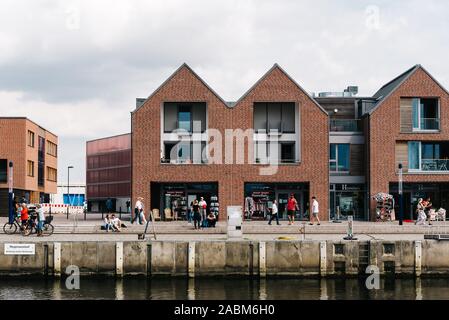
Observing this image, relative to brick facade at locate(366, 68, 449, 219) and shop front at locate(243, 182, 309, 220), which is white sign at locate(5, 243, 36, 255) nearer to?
shop front at locate(243, 182, 309, 220)

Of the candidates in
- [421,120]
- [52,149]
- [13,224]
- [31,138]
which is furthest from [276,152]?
[52,149]

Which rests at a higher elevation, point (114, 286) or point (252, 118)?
point (252, 118)

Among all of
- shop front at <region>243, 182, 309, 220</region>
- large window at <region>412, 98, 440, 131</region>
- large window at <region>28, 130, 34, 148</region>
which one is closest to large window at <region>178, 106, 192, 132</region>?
shop front at <region>243, 182, 309, 220</region>

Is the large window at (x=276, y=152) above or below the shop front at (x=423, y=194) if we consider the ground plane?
above

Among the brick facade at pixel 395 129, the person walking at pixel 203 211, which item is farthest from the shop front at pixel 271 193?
the person walking at pixel 203 211


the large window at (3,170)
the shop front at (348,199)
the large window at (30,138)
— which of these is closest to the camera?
the shop front at (348,199)

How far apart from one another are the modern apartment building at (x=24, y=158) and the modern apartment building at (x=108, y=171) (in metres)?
12.0

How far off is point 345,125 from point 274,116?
5.50 m

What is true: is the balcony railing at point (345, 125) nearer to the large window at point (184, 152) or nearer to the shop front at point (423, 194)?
the shop front at point (423, 194)

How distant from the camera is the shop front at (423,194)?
48.5 metres

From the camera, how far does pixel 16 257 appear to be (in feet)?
95.1
